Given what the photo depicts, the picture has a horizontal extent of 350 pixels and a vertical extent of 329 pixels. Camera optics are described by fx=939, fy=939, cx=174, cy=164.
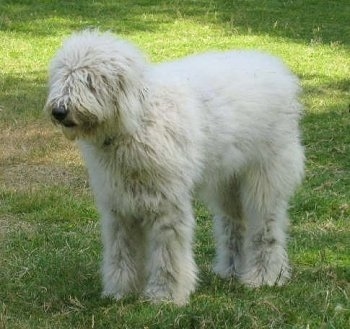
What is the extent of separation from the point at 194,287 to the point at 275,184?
3.15 feet

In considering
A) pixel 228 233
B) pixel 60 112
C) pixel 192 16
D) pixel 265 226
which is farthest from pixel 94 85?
pixel 192 16

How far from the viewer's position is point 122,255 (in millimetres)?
5844

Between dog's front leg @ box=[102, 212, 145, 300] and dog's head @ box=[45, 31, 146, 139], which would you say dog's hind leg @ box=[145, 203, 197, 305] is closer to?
dog's front leg @ box=[102, 212, 145, 300]

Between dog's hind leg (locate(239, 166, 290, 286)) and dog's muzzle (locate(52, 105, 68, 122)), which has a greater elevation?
dog's muzzle (locate(52, 105, 68, 122))

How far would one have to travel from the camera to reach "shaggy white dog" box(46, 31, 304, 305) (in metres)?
5.31

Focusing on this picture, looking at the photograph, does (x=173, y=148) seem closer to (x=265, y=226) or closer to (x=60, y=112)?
(x=60, y=112)

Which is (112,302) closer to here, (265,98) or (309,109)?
(265,98)

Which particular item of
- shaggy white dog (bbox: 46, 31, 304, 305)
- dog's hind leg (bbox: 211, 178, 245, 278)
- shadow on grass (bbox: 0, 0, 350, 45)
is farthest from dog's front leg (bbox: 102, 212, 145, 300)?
shadow on grass (bbox: 0, 0, 350, 45)

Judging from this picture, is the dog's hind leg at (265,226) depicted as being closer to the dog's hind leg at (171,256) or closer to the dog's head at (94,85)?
the dog's hind leg at (171,256)

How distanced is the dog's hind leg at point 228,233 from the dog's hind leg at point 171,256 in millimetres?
871

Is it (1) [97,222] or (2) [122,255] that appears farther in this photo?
(1) [97,222]

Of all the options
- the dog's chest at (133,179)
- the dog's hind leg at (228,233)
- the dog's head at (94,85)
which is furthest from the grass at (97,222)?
the dog's head at (94,85)

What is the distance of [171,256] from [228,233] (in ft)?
3.54

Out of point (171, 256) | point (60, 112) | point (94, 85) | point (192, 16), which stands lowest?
point (192, 16)
